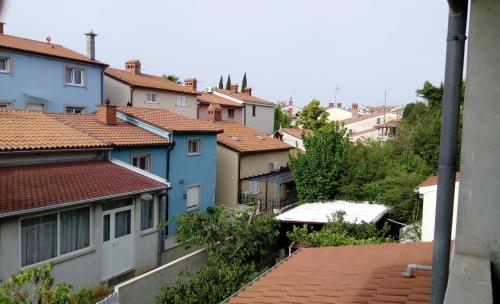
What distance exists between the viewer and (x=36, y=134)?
15.4 metres

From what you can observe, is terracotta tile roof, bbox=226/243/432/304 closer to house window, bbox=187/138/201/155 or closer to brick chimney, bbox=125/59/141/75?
house window, bbox=187/138/201/155

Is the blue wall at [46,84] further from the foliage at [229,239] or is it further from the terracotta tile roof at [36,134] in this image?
the foliage at [229,239]

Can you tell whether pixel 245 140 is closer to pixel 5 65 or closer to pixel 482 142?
pixel 5 65

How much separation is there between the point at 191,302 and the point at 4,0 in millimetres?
10528

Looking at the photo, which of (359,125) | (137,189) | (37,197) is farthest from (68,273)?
(359,125)

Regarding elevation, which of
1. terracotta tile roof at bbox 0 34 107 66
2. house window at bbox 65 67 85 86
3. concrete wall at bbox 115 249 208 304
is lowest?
concrete wall at bbox 115 249 208 304

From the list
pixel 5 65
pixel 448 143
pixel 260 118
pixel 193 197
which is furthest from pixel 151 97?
pixel 448 143

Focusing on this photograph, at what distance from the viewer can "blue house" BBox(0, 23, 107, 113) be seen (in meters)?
25.4

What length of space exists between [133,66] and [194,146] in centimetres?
1717

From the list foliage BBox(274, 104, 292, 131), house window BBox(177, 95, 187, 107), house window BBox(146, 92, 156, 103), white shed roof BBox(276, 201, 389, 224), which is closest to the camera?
white shed roof BBox(276, 201, 389, 224)

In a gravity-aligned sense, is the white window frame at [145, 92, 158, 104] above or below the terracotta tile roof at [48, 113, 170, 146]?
above

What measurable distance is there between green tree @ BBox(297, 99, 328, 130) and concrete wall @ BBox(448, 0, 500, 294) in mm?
57758

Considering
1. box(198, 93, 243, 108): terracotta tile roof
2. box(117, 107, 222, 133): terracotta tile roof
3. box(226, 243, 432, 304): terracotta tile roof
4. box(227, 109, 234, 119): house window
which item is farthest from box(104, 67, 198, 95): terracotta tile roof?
box(226, 243, 432, 304): terracotta tile roof

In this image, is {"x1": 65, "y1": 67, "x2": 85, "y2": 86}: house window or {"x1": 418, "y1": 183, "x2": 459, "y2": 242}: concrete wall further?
{"x1": 65, "y1": 67, "x2": 85, "y2": 86}: house window
